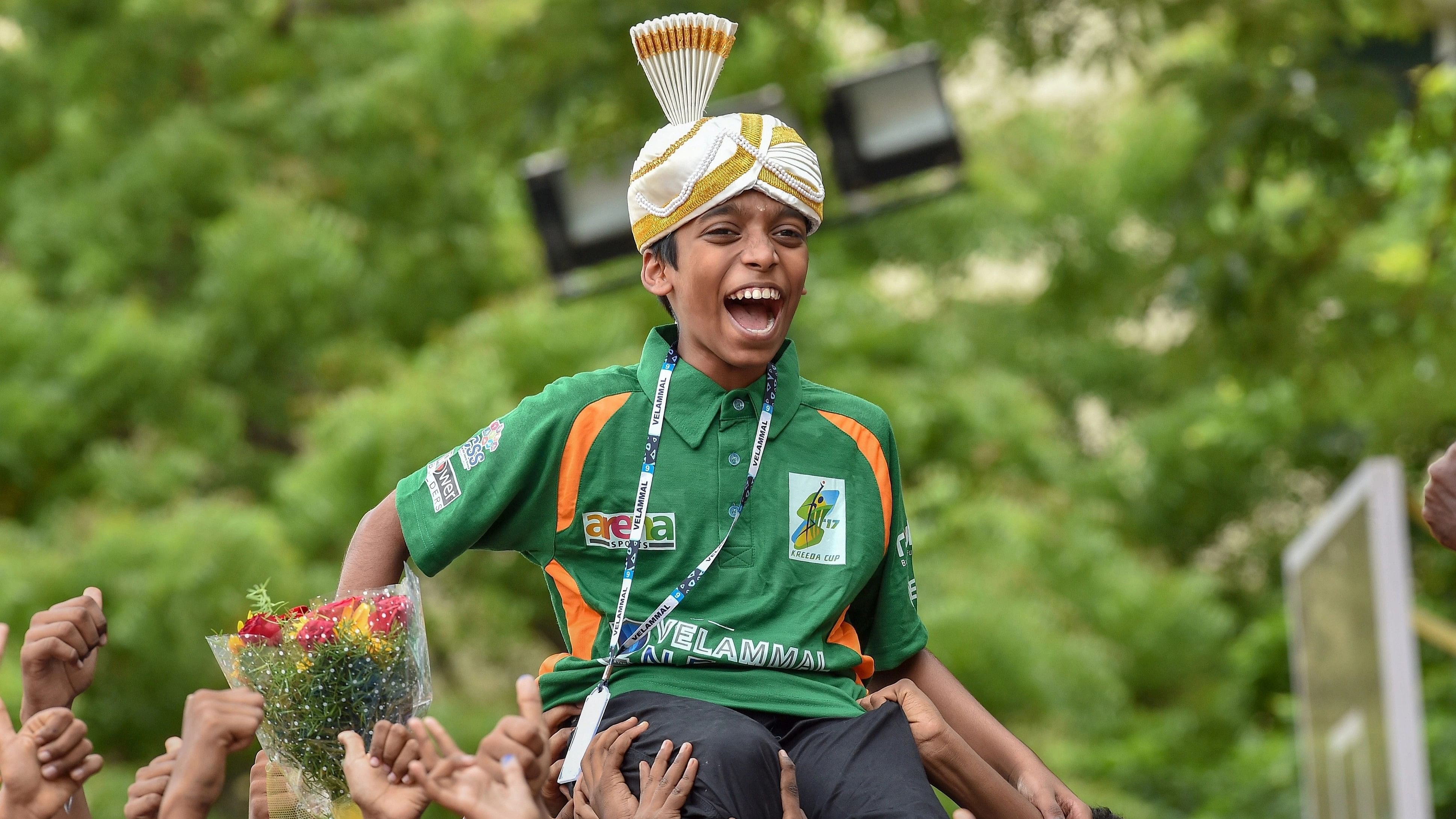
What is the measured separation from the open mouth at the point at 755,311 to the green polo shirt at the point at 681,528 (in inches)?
3.6

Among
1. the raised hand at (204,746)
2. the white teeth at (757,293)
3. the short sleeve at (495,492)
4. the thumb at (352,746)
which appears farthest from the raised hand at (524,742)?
the white teeth at (757,293)

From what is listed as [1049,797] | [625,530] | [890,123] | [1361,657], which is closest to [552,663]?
[625,530]

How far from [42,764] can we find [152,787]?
4.7 inches

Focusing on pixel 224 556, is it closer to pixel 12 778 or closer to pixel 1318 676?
pixel 1318 676

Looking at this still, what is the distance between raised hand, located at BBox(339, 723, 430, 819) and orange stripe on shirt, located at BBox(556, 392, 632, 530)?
36 cm

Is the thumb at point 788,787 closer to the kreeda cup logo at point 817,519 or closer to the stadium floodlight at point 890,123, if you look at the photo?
the kreeda cup logo at point 817,519

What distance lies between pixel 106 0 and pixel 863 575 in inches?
283

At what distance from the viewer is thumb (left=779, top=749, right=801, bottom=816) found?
1.93m

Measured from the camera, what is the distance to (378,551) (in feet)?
6.88

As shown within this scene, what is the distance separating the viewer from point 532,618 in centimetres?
783

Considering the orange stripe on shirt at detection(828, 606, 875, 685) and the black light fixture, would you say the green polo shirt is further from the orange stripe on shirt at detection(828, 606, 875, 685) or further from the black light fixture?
the black light fixture

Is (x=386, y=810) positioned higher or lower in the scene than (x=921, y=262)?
higher

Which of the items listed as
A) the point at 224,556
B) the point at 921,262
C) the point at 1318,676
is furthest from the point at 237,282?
the point at 1318,676

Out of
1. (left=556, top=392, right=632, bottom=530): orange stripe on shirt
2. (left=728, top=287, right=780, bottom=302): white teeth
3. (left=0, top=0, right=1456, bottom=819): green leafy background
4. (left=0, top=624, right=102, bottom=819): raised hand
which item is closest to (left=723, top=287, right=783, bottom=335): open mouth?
(left=728, top=287, right=780, bottom=302): white teeth
